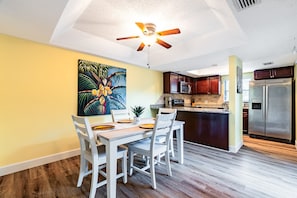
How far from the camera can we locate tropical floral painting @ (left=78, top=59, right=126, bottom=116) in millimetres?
3091

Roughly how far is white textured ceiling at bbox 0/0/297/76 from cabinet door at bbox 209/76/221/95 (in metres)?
2.38

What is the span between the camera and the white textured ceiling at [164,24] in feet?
5.50

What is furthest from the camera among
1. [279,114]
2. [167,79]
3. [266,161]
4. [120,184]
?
[167,79]

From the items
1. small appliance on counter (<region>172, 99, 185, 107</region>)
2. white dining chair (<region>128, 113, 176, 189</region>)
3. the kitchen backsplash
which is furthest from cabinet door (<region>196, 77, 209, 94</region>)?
white dining chair (<region>128, 113, 176, 189</region>)

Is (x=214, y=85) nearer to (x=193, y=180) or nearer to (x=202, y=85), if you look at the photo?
(x=202, y=85)

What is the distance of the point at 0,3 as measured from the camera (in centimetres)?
154

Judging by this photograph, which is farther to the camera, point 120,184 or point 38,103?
point 38,103

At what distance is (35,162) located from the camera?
8.43 feet

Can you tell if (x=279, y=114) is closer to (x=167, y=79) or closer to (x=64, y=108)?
(x=167, y=79)

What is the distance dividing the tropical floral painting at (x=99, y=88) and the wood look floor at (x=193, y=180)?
1111 mm

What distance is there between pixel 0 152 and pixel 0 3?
2.06 meters

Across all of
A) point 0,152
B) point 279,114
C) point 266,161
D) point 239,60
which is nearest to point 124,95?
point 0,152

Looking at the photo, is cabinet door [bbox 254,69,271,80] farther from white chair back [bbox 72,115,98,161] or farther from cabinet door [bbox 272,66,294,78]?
white chair back [bbox 72,115,98,161]

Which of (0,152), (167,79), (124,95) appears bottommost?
(0,152)
